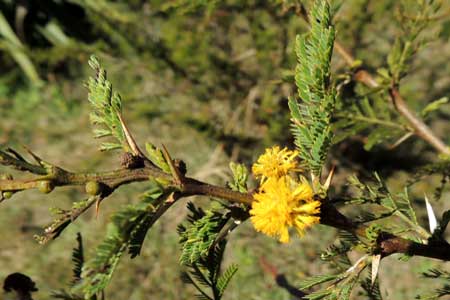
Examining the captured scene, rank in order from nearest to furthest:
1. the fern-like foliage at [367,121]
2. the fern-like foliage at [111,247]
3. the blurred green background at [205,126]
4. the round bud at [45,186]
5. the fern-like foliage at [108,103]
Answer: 1. the fern-like foliage at [111,247]
2. the round bud at [45,186]
3. the fern-like foliage at [108,103]
4. the fern-like foliage at [367,121]
5. the blurred green background at [205,126]

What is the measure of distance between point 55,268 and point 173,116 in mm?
823

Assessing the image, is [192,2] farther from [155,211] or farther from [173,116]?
[173,116]

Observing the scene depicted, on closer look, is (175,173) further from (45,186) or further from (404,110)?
(404,110)

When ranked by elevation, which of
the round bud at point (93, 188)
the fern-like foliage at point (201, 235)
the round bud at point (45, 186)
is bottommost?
the fern-like foliage at point (201, 235)

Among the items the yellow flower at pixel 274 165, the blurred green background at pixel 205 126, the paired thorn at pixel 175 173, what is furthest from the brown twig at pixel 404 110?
the paired thorn at pixel 175 173

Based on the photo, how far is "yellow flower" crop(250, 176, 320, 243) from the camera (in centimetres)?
69

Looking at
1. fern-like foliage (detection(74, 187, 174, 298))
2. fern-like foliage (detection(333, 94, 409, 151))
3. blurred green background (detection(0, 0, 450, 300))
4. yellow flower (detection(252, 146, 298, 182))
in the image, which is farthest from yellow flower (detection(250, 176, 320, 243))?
blurred green background (detection(0, 0, 450, 300))

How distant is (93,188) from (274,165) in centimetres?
24

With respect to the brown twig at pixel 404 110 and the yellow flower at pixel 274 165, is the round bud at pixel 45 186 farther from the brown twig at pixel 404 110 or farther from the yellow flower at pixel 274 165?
the brown twig at pixel 404 110

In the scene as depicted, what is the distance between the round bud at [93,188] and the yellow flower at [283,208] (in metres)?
0.18

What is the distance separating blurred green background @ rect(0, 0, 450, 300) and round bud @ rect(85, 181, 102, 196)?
142 cm

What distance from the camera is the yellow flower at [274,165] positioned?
772 millimetres

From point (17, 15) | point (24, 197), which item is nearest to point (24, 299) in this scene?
point (24, 197)

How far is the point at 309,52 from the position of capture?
76cm
